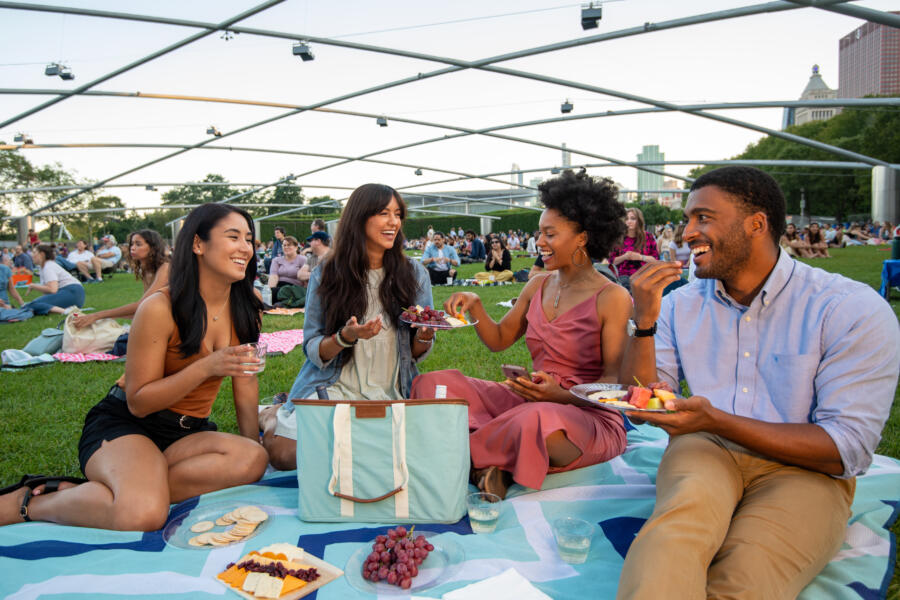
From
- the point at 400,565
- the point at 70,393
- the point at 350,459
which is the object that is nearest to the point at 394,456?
the point at 350,459

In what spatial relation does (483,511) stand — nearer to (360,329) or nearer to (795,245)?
(360,329)

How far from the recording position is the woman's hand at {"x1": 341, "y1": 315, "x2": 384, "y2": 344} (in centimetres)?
337

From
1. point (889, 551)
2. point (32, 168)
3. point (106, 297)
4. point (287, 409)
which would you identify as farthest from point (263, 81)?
point (32, 168)

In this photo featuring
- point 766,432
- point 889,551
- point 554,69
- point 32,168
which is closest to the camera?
point 766,432

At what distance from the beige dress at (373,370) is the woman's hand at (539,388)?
0.96 m

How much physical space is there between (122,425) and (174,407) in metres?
0.26

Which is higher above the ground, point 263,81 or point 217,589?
point 263,81

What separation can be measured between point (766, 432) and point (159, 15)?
1243cm

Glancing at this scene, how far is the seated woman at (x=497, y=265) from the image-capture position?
656 inches

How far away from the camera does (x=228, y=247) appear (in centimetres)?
335

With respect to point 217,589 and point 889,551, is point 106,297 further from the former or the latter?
point 889,551

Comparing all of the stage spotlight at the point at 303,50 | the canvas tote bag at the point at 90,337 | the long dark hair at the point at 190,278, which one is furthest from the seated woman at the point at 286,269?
the long dark hair at the point at 190,278

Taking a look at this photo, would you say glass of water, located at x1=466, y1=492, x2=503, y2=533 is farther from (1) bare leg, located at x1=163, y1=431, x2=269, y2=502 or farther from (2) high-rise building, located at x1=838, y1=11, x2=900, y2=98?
(2) high-rise building, located at x1=838, y1=11, x2=900, y2=98

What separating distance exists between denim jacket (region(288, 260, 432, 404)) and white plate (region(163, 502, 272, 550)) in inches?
33.4
